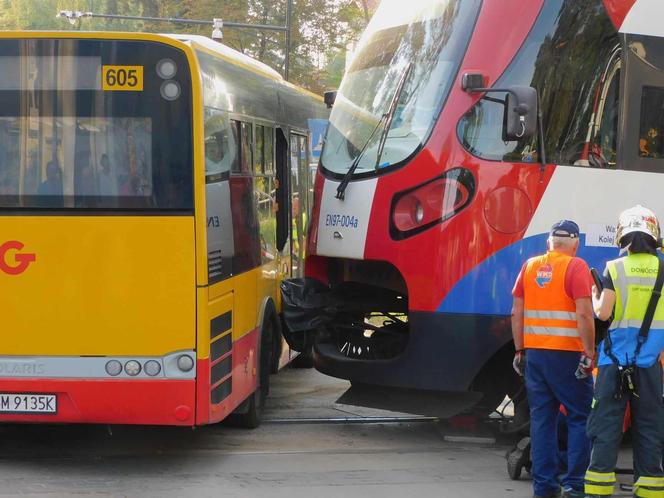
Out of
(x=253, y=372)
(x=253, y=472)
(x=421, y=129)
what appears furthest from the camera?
(x=253, y=372)

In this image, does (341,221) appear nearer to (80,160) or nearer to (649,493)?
(80,160)

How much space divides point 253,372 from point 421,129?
2313mm

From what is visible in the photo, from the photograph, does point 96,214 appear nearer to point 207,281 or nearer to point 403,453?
point 207,281

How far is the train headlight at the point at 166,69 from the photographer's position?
738 cm

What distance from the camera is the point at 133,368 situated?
738 cm

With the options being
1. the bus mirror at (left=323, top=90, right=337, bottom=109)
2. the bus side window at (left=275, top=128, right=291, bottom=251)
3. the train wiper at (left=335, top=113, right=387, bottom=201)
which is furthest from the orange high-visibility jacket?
the bus side window at (left=275, top=128, right=291, bottom=251)

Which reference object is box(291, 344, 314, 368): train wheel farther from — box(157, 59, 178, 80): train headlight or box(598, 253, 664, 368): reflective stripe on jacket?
box(598, 253, 664, 368): reflective stripe on jacket

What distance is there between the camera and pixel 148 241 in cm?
735

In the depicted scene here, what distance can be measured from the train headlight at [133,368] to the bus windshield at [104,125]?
0.99 m

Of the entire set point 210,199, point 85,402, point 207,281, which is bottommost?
point 85,402

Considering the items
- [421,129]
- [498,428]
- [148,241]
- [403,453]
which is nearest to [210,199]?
[148,241]

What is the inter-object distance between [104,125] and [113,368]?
1541 millimetres

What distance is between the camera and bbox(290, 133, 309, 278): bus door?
1128cm

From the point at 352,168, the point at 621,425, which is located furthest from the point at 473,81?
the point at 621,425
